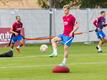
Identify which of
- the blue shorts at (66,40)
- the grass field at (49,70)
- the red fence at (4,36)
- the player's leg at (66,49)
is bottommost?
the red fence at (4,36)

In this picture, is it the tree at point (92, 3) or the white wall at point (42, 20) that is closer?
the white wall at point (42, 20)

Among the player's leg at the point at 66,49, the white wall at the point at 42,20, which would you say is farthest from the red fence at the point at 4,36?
the player's leg at the point at 66,49

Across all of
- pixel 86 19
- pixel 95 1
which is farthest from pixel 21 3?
pixel 86 19

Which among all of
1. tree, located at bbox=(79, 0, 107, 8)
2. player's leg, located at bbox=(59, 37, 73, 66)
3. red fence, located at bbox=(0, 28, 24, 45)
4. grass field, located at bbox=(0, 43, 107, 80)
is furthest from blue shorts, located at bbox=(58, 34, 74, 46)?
tree, located at bbox=(79, 0, 107, 8)

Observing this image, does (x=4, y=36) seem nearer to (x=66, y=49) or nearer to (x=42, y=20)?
(x=42, y=20)

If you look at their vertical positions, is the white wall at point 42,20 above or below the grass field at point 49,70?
below

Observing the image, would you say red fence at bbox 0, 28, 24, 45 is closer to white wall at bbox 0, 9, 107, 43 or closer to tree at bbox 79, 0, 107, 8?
white wall at bbox 0, 9, 107, 43

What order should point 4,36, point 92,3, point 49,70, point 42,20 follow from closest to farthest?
point 49,70, point 4,36, point 42,20, point 92,3

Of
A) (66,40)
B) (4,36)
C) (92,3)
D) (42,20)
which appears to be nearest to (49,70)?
(66,40)

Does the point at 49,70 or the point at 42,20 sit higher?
the point at 49,70

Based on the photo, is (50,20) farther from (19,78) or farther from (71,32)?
(19,78)

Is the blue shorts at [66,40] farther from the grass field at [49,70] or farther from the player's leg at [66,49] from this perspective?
the grass field at [49,70]

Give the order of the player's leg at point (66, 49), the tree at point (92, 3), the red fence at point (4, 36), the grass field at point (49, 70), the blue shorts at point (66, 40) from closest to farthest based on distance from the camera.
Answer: the grass field at point (49, 70) < the player's leg at point (66, 49) < the blue shorts at point (66, 40) < the red fence at point (4, 36) < the tree at point (92, 3)

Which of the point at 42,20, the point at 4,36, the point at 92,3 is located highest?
the point at 42,20
